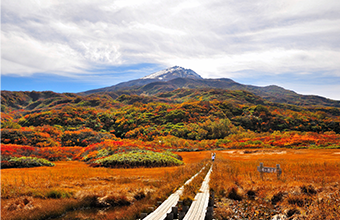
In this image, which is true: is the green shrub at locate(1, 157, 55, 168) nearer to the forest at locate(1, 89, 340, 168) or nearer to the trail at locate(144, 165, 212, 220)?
the forest at locate(1, 89, 340, 168)

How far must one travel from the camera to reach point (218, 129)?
49.7 metres

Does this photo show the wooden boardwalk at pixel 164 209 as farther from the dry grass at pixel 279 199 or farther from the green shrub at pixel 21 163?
the green shrub at pixel 21 163

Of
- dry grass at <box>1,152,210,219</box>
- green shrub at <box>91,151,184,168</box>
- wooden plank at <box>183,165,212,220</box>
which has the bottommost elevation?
green shrub at <box>91,151,184,168</box>

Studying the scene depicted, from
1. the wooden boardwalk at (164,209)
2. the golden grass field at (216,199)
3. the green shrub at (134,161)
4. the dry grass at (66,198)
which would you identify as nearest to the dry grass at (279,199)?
the golden grass field at (216,199)

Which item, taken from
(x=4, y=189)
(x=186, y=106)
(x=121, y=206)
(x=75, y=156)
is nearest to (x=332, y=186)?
(x=121, y=206)

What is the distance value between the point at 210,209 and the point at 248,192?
3503mm

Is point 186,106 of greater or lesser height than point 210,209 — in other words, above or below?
above

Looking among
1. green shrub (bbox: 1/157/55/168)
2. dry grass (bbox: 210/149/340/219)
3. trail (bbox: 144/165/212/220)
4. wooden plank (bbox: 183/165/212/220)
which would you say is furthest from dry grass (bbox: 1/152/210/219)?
green shrub (bbox: 1/157/55/168)

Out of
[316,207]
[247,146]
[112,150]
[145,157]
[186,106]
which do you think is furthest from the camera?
[186,106]

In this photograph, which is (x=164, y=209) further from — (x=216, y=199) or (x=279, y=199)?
(x=279, y=199)

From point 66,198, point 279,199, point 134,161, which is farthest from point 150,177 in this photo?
point 279,199

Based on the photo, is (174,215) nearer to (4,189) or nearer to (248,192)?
(248,192)

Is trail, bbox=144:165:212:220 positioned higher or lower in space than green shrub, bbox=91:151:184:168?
higher

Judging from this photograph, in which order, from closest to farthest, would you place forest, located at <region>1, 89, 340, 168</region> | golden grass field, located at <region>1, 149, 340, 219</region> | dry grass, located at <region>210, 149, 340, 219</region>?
dry grass, located at <region>210, 149, 340, 219</region>, golden grass field, located at <region>1, 149, 340, 219</region>, forest, located at <region>1, 89, 340, 168</region>
